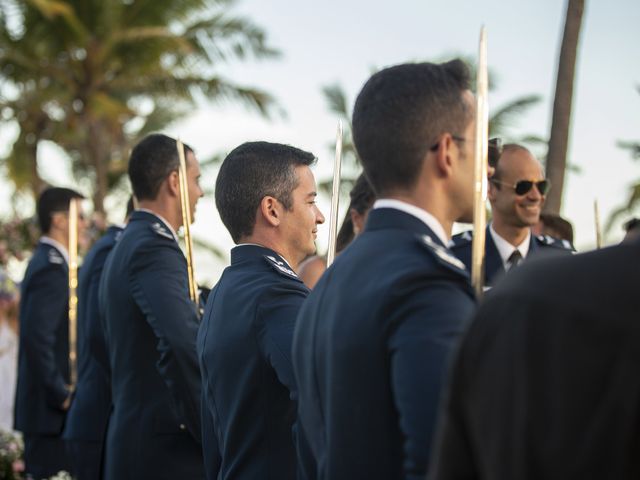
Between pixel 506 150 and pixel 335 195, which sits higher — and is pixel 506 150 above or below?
above

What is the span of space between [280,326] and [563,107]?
4912 mm

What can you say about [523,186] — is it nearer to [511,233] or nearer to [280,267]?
[511,233]

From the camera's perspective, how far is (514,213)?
180 inches

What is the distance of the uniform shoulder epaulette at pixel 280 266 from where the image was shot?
3211mm

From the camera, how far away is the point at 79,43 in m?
18.7

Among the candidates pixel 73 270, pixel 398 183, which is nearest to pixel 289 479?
pixel 398 183

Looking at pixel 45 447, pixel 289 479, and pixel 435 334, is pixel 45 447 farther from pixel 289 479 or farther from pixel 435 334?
pixel 435 334

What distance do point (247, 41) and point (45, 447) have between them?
46.0ft

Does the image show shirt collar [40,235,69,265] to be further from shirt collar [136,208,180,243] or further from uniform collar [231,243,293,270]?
uniform collar [231,243,293,270]

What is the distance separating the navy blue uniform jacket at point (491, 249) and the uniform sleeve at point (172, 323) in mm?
1137

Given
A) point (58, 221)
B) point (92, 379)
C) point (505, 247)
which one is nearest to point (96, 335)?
point (92, 379)

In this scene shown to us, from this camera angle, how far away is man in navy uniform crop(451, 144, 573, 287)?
179 inches

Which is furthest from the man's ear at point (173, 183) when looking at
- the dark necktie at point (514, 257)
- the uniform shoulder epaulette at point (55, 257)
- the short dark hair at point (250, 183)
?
the uniform shoulder epaulette at point (55, 257)

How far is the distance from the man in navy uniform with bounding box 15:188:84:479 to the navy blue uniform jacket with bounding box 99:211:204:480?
7.40 ft
